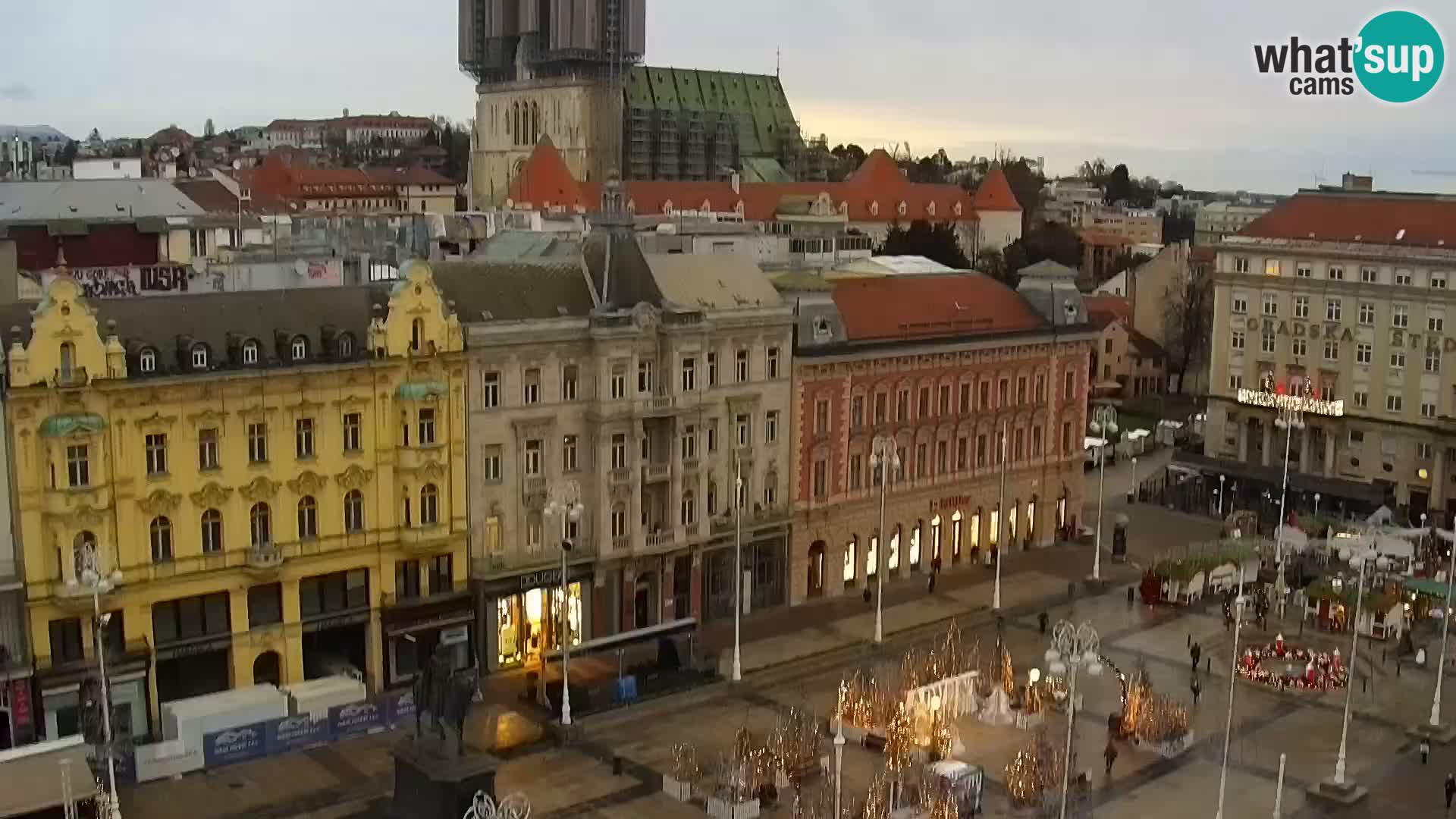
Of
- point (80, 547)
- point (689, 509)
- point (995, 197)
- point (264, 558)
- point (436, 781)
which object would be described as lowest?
point (689, 509)

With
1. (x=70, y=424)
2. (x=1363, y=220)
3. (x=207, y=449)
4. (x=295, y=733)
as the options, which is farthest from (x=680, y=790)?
(x=1363, y=220)

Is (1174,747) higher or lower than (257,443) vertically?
lower

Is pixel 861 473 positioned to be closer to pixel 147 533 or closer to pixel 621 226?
pixel 621 226

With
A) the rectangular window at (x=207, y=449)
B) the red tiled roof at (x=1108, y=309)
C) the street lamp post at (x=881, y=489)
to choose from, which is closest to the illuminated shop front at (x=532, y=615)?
the rectangular window at (x=207, y=449)

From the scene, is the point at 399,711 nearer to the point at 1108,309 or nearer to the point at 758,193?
the point at 1108,309

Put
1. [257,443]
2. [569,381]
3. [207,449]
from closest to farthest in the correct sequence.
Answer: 1. [207,449]
2. [257,443]
3. [569,381]

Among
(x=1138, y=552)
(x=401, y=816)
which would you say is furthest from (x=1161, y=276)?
(x=401, y=816)

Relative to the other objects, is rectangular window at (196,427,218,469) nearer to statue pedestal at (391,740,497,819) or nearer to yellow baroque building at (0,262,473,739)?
yellow baroque building at (0,262,473,739)
